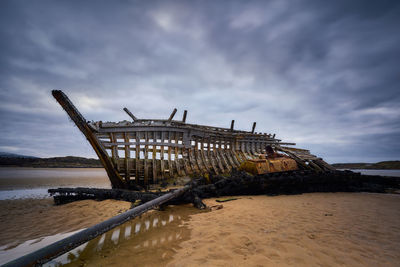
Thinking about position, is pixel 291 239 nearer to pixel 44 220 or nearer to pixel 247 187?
pixel 247 187

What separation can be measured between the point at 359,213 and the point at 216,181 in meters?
4.85

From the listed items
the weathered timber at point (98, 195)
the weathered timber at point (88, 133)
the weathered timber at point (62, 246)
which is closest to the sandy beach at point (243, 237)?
the weathered timber at point (62, 246)

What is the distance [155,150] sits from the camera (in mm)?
9461

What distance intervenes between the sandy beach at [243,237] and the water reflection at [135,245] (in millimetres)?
15

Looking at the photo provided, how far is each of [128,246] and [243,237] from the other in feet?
6.99

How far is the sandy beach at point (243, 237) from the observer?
2.45 metres

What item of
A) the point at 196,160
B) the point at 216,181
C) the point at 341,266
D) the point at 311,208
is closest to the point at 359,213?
the point at 311,208

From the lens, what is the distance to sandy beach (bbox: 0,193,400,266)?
245 cm

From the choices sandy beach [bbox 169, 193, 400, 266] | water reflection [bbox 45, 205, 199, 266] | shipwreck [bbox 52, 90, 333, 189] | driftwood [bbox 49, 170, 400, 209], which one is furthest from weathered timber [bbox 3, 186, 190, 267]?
shipwreck [bbox 52, 90, 333, 189]

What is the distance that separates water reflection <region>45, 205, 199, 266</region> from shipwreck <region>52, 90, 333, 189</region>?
4574 mm

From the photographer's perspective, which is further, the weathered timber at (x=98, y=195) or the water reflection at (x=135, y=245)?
Answer: the weathered timber at (x=98, y=195)

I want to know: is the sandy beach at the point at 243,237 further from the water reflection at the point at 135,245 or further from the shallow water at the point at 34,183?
the shallow water at the point at 34,183

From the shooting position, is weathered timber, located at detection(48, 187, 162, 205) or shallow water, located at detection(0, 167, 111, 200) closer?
weathered timber, located at detection(48, 187, 162, 205)

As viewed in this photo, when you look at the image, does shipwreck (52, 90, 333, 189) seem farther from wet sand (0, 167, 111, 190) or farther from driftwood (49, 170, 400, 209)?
wet sand (0, 167, 111, 190)
